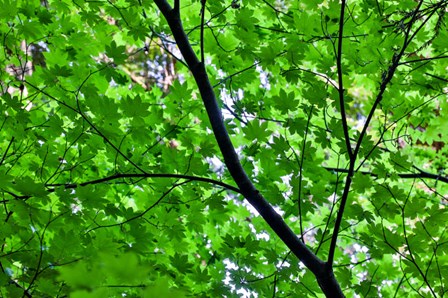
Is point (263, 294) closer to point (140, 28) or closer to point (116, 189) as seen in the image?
point (116, 189)

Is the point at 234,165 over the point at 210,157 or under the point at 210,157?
under

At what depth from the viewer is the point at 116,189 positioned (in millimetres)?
2496

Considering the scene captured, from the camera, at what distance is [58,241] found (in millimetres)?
1511

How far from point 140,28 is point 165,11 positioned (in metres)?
0.40

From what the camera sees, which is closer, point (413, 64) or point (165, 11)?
point (165, 11)

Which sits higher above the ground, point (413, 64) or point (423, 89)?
point (413, 64)

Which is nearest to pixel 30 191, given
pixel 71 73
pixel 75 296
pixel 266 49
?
pixel 71 73

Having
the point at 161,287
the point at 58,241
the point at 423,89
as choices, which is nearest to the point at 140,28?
the point at 58,241

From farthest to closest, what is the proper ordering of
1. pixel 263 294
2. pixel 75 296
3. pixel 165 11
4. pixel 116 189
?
pixel 116 189, pixel 263 294, pixel 165 11, pixel 75 296

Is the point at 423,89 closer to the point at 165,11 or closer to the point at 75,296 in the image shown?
the point at 165,11

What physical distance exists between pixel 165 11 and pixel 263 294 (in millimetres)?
1347

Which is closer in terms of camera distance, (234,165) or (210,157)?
(234,165)

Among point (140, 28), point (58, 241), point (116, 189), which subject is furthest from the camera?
point (116, 189)

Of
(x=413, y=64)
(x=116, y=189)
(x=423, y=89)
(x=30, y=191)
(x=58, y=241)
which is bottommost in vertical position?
(x=58, y=241)
